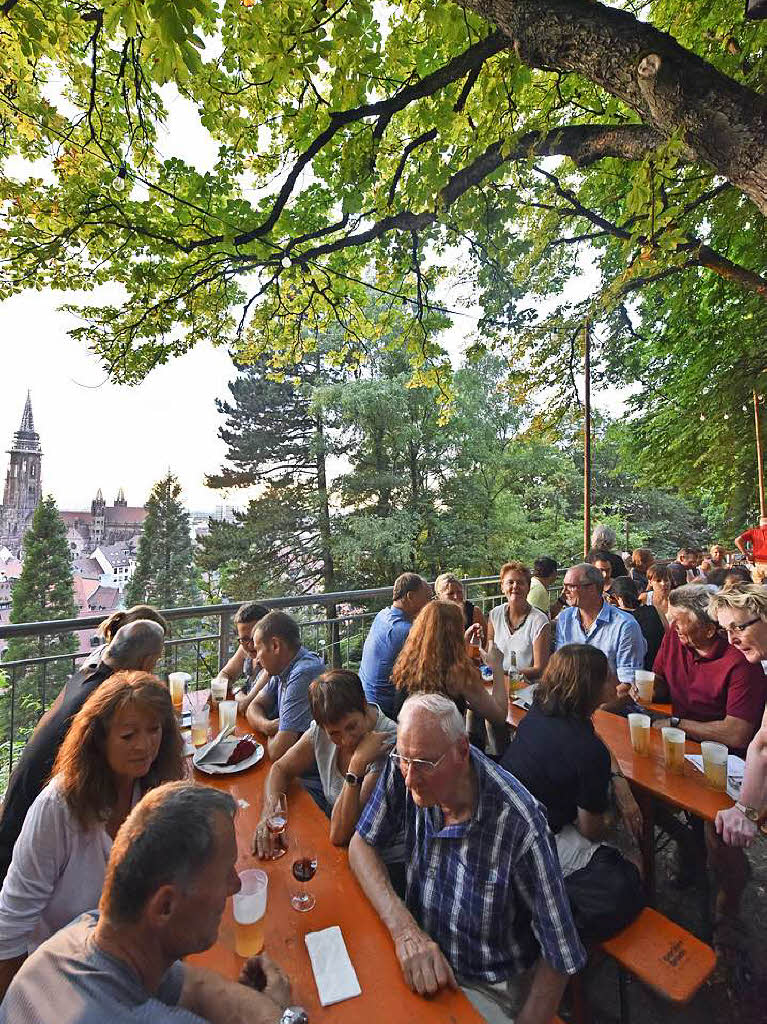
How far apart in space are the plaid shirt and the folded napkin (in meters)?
1.27

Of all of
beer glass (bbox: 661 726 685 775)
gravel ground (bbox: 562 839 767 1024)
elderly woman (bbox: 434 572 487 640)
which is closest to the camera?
gravel ground (bbox: 562 839 767 1024)

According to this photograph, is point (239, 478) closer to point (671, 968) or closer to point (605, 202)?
point (605, 202)

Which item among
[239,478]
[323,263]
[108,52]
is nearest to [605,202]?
[323,263]

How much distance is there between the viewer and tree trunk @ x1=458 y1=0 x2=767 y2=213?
1.71 meters

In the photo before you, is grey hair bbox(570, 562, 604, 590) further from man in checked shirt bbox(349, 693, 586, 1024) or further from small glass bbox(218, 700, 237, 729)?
small glass bbox(218, 700, 237, 729)

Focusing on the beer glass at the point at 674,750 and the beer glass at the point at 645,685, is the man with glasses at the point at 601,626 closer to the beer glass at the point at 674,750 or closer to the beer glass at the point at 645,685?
the beer glass at the point at 645,685

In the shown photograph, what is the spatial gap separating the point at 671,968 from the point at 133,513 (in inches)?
2846

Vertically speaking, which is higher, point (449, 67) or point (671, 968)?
point (449, 67)

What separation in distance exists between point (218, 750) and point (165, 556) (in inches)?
1235

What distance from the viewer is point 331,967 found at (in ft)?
4.12

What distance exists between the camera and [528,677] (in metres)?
3.98

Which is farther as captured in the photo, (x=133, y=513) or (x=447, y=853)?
(x=133, y=513)

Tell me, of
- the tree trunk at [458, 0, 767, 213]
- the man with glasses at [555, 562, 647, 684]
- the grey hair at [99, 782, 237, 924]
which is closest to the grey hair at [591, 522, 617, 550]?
the man with glasses at [555, 562, 647, 684]

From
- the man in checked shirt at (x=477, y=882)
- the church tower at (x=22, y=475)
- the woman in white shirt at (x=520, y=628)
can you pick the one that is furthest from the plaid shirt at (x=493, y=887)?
the church tower at (x=22, y=475)
